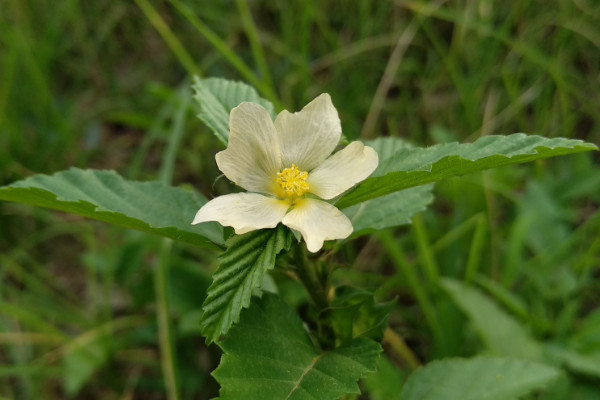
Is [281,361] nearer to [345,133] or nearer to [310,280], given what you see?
[310,280]

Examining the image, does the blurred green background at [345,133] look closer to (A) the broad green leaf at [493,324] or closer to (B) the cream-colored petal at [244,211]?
(A) the broad green leaf at [493,324]

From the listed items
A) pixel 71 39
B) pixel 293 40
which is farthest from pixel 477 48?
pixel 71 39

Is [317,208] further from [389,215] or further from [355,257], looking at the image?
[355,257]

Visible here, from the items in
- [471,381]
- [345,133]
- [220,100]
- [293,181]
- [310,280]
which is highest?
[345,133]

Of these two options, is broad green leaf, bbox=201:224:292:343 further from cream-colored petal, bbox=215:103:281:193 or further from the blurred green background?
the blurred green background

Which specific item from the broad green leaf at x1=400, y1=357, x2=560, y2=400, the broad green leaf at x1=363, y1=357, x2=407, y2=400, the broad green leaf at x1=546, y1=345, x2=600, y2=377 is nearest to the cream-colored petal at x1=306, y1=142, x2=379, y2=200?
the broad green leaf at x1=400, y1=357, x2=560, y2=400

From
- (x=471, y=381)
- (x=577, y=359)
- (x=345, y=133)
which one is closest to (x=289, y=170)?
(x=471, y=381)
